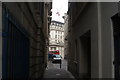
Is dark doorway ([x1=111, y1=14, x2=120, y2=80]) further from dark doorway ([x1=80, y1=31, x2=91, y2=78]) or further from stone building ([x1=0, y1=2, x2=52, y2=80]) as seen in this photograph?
dark doorway ([x1=80, y1=31, x2=91, y2=78])

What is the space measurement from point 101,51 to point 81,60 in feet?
14.9

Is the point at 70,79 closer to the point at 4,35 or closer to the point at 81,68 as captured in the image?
the point at 81,68

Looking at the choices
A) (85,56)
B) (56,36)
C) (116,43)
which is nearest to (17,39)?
(116,43)

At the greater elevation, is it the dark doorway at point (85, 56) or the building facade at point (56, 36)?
the building facade at point (56, 36)

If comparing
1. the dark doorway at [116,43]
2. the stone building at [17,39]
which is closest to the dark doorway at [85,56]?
the stone building at [17,39]

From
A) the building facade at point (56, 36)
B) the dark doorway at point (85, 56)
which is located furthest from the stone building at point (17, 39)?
the building facade at point (56, 36)

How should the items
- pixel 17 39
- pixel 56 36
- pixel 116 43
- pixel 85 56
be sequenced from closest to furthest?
pixel 17 39, pixel 116 43, pixel 85 56, pixel 56 36

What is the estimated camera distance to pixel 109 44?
20.9ft

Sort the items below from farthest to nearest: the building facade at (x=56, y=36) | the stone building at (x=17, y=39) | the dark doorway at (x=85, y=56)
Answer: the building facade at (x=56, y=36)
the dark doorway at (x=85, y=56)
the stone building at (x=17, y=39)

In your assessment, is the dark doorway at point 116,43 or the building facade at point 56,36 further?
the building facade at point 56,36

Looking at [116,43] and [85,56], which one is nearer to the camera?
[116,43]

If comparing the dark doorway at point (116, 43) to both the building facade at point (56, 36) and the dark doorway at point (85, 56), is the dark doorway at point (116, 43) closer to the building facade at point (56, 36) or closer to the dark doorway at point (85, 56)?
the dark doorway at point (85, 56)

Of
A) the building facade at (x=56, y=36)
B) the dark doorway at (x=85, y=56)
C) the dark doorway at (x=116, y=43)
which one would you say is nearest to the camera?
the dark doorway at (x=116, y=43)

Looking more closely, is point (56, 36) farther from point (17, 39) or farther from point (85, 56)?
point (17, 39)
